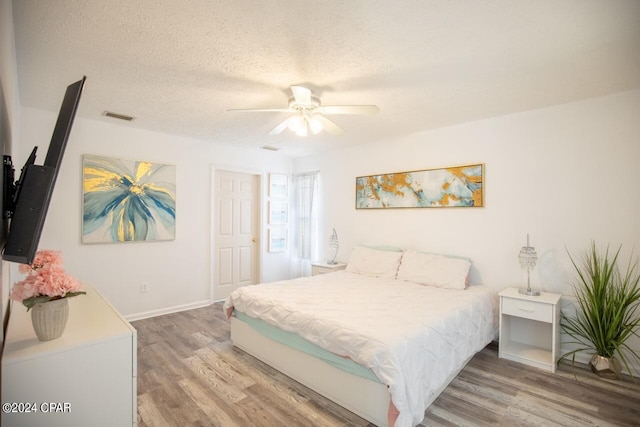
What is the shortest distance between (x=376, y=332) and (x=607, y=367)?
2153mm

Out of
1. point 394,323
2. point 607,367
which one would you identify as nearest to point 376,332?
point 394,323

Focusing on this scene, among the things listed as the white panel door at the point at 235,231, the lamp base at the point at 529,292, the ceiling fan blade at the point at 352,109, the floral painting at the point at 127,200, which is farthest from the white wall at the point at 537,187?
the floral painting at the point at 127,200

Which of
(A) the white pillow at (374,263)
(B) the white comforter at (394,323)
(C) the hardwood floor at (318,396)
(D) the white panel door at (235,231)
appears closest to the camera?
(B) the white comforter at (394,323)

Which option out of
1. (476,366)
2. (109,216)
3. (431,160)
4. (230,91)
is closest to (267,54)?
(230,91)

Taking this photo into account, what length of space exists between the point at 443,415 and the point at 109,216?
12.8 feet

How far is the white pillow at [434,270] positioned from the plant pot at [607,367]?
3.79 feet

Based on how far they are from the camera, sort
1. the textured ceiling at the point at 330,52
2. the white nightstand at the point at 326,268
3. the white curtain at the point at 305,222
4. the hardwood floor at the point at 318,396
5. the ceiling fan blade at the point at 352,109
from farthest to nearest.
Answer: the white curtain at the point at 305,222
the white nightstand at the point at 326,268
the ceiling fan blade at the point at 352,109
the hardwood floor at the point at 318,396
the textured ceiling at the point at 330,52

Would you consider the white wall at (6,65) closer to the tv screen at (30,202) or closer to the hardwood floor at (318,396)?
the tv screen at (30,202)

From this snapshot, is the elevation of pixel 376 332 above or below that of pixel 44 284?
below

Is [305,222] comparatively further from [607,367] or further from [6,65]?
[6,65]

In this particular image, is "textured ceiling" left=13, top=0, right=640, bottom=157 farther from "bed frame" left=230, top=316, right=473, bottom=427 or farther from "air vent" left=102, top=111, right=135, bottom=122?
"bed frame" left=230, top=316, right=473, bottom=427

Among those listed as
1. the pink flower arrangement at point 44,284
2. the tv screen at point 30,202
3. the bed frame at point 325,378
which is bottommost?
the bed frame at point 325,378

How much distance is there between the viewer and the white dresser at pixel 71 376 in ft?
3.76

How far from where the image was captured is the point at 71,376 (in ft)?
4.16
